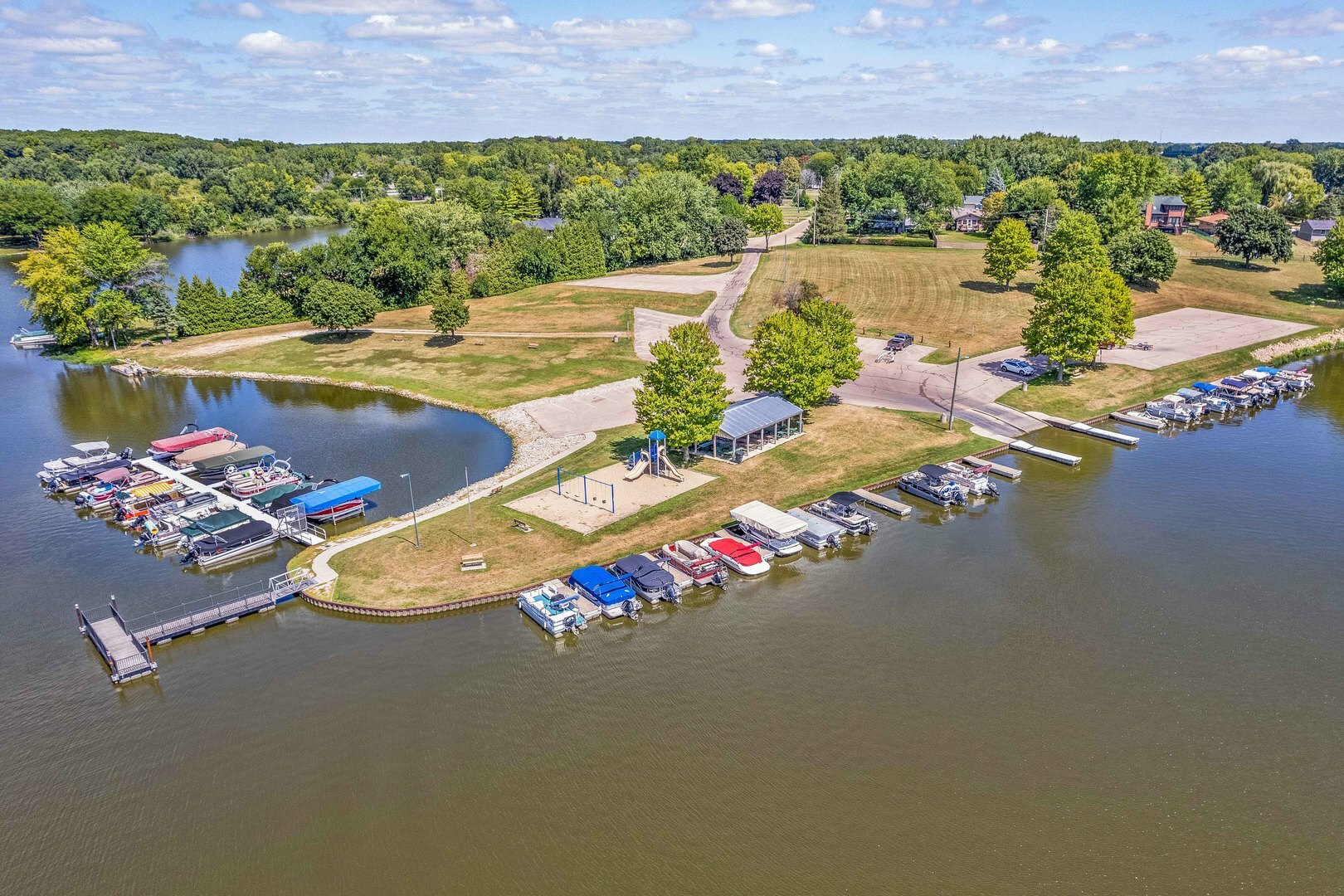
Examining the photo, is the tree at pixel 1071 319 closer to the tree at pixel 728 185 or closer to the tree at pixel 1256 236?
the tree at pixel 1256 236

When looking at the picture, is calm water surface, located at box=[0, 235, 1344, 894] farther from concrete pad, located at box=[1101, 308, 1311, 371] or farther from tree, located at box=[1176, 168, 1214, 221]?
tree, located at box=[1176, 168, 1214, 221]

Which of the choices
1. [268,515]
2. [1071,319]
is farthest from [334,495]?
[1071,319]

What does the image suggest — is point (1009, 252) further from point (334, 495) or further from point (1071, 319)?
point (334, 495)

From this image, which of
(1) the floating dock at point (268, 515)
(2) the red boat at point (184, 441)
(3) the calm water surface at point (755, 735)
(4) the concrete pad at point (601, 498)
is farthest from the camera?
(2) the red boat at point (184, 441)

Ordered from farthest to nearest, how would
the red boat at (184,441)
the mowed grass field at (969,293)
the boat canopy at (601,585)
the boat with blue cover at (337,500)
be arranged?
the mowed grass field at (969,293) < the red boat at (184,441) < the boat with blue cover at (337,500) < the boat canopy at (601,585)

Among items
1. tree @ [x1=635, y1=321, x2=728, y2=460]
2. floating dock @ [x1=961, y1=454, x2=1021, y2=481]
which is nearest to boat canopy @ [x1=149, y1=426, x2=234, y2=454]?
tree @ [x1=635, y1=321, x2=728, y2=460]

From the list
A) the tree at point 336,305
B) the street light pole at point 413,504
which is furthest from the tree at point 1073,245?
the tree at point 336,305
